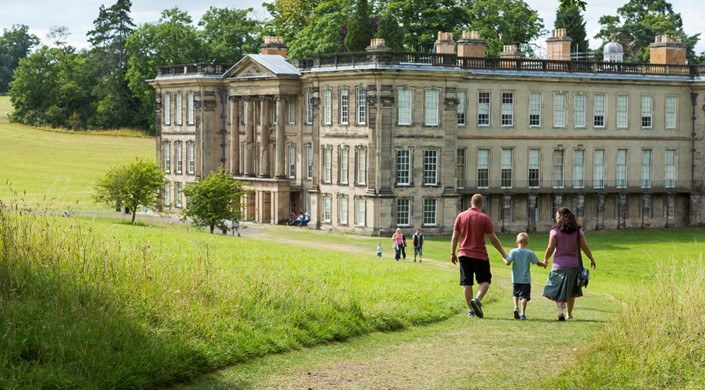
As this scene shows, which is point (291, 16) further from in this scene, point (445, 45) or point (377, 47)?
point (377, 47)

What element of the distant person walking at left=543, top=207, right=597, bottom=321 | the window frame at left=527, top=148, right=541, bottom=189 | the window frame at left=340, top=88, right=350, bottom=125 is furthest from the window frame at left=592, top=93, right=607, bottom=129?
the distant person walking at left=543, top=207, right=597, bottom=321

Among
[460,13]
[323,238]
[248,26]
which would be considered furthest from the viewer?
[248,26]

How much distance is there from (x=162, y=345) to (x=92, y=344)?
3.92 ft

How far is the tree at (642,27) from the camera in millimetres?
120781

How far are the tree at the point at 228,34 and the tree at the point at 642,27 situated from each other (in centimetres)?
3484

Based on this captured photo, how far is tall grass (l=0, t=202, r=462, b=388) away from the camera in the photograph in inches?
602

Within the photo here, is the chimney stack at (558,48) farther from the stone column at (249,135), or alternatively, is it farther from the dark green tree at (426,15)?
the dark green tree at (426,15)

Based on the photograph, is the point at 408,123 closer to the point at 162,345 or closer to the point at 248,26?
the point at 162,345

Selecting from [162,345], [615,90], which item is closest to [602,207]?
[615,90]

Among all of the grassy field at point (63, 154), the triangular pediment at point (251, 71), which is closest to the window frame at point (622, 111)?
the triangular pediment at point (251, 71)

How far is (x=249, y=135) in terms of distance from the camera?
77.0 m

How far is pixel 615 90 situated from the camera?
73.9m

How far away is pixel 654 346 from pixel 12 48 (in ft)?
598

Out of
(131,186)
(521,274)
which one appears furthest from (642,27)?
(521,274)
